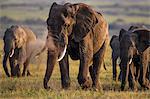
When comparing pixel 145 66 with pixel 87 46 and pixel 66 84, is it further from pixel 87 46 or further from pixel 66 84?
pixel 66 84

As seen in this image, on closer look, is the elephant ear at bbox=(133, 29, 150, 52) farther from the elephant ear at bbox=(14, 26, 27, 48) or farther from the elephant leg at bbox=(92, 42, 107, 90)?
the elephant ear at bbox=(14, 26, 27, 48)

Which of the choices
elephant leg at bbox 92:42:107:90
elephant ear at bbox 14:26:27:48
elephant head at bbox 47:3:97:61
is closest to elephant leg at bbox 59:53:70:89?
elephant head at bbox 47:3:97:61

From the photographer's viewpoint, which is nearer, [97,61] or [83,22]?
[83,22]

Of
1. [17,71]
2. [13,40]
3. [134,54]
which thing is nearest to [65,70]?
[134,54]

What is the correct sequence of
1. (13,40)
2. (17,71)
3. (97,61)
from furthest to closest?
(13,40), (17,71), (97,61)

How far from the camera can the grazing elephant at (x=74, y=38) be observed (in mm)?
11758

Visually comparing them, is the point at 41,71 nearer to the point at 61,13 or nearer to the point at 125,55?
the point at 125,55

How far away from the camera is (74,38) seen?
12328 mm

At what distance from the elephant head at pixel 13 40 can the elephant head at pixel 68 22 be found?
5.52 m

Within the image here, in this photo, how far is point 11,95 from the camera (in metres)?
11.3

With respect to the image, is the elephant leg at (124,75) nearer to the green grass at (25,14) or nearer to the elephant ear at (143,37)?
the elephant ear at (143,37)

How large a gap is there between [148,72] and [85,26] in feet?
11.5

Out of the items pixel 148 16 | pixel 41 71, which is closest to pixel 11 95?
pixel 41 71

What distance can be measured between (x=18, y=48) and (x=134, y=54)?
5.79 metres
